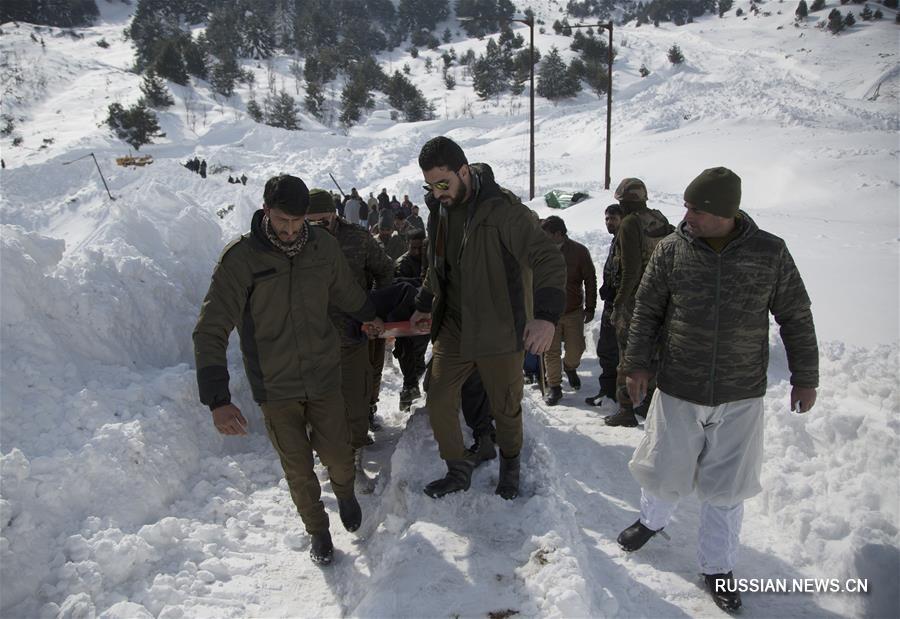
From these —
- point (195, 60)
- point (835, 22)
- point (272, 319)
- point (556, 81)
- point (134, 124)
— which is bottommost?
point (134, 124)

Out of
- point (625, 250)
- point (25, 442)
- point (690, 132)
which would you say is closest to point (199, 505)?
point (25, 442)

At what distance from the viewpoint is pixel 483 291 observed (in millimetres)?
3061

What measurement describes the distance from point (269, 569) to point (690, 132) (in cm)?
3357

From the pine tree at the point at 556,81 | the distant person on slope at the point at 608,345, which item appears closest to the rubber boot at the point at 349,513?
the distant person on slope at the point at 608,345

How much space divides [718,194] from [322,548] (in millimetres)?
2768

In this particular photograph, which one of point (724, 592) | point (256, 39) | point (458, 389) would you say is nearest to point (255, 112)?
point (256, 39)

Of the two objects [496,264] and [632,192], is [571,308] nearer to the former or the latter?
[632,192]

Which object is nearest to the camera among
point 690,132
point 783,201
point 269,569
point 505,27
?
point 269,569

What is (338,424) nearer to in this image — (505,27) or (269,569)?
(269,569)

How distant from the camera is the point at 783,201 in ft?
60.7

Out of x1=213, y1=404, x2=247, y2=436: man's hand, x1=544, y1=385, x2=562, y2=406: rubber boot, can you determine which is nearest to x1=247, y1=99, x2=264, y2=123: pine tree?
x1=544, y1=385, x2=562, y2=406: rubber boot

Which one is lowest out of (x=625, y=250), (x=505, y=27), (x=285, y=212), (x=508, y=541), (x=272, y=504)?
(x=272, y=504)

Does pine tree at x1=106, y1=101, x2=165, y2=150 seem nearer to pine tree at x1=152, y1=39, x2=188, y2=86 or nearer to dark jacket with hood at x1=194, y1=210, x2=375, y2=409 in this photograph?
pine tree at x1=152, y1=39, x2=188, y2=86

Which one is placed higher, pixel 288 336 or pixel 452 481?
pixel 288 336
